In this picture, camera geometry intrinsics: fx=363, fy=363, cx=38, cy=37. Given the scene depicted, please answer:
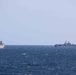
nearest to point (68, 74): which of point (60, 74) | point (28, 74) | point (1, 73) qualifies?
point (60, 74)

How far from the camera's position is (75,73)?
76.8 m

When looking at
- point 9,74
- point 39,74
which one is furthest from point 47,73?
point 9,74

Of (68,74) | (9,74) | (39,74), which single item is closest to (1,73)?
(9,74)

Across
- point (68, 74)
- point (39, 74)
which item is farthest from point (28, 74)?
point (68, 74)

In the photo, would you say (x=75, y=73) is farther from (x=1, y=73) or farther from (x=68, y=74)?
(x=1, y=73)

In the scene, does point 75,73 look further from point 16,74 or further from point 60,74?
point 16,74

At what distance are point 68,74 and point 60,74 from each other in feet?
5.63

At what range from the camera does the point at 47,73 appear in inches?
3014

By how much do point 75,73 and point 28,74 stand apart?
10202 millimetres

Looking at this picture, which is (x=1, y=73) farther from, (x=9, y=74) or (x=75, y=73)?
(x=75, y=73)

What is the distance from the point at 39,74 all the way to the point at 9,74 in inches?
242

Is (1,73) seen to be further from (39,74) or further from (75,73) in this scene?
(75,73)

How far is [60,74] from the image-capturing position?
74500 millimetres

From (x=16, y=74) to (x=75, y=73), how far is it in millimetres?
12558
